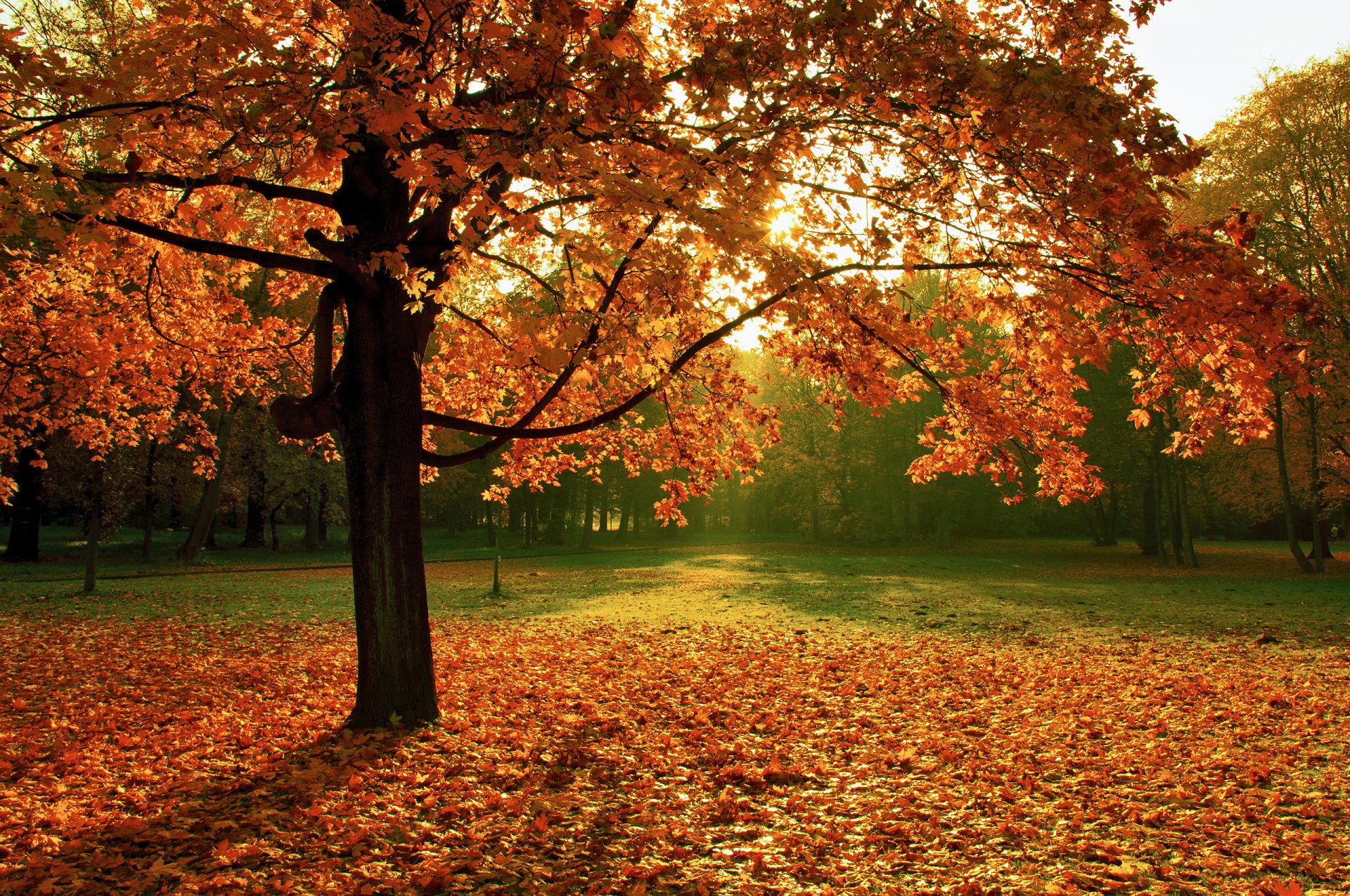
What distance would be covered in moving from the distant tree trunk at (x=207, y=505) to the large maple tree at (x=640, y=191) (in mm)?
19531

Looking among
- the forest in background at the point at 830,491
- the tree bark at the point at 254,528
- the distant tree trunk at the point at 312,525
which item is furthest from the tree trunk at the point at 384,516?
the tree bark at the point at 254,528

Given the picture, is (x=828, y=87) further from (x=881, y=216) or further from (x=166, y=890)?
(x=166, y=890)

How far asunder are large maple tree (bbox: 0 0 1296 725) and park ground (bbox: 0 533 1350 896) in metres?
1.50

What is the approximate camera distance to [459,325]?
941cm

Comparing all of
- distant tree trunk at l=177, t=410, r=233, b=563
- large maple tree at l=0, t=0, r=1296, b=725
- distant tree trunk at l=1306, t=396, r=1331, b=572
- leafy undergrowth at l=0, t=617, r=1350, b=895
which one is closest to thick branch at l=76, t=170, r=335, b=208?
large maple tree at l=0, t=0, r=1296, b=725

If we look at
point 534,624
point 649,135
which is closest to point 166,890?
point 649,135

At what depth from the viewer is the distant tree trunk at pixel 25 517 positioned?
82.8 ft

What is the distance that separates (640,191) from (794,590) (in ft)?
55.0

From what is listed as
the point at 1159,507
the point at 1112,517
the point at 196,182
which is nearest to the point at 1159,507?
the point at 1159,507

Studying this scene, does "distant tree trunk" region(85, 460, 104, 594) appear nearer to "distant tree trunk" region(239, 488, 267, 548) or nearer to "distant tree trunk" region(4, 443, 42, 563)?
"distant tree trunk" region(4, 443, 42, 563)

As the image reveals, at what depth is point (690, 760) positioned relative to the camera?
5.66 metres

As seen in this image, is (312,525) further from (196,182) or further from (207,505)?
(196,182)

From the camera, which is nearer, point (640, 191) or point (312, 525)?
point (640, 191)

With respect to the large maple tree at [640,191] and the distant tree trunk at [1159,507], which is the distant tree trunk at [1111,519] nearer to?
the distant tree trunk at [1159,507]
